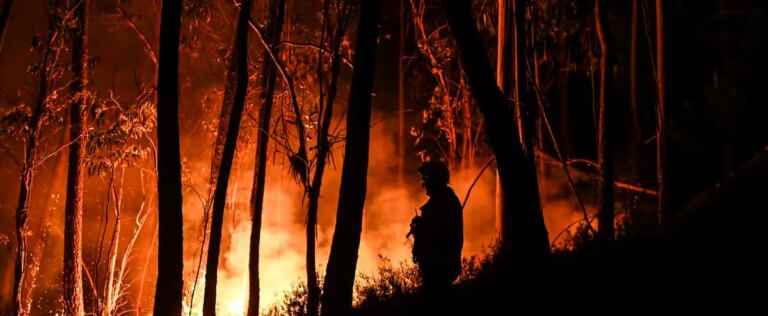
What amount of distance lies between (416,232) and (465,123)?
889cm

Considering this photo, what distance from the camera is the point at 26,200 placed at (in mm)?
13367

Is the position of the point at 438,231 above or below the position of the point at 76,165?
below

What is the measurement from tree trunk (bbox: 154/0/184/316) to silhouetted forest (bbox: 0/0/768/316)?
26mm

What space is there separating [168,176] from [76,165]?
568 cm

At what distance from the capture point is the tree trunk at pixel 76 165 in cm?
1324

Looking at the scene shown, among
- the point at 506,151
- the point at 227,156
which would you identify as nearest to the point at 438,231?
the point at 506,151

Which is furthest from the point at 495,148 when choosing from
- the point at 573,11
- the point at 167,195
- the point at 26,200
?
the point at 26,200

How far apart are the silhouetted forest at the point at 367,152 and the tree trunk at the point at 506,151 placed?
1.1 inches

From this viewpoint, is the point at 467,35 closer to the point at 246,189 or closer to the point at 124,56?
the point at 246,189

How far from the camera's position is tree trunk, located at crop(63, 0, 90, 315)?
521 inches

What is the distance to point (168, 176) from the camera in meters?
8.80

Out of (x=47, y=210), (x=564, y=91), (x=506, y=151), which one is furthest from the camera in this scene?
(x=564, y=91)

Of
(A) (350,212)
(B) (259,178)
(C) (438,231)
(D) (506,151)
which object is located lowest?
(C) (438,231)

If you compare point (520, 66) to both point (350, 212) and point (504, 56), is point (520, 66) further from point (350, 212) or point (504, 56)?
point (350, 212)
